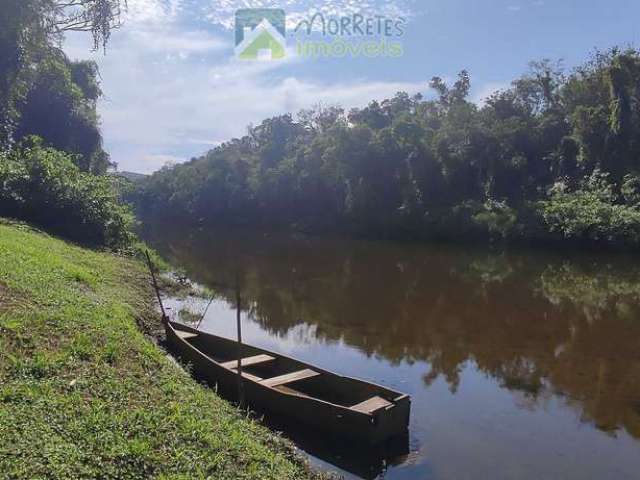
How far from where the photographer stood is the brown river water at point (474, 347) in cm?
755

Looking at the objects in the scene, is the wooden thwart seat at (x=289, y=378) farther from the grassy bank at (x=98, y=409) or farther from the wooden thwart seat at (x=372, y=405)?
the wooden thwart seat at (x=372, y=405)

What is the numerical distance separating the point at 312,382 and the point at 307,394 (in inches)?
7.8

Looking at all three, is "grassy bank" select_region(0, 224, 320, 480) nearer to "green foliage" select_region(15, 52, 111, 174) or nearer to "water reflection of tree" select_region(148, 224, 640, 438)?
"water reflection of tree" select_region(148, 224, 640, 438)

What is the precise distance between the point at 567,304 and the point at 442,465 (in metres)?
11.8

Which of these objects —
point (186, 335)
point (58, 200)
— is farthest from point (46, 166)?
point (186, 335)

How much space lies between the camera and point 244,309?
1709cm

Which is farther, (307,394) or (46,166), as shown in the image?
(46,166)

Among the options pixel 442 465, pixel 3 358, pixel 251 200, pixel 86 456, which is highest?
pixel 251 200

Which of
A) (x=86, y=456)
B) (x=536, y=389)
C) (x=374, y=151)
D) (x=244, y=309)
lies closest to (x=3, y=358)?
(x=86, y=456)

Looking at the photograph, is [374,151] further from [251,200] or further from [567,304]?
[567,304]

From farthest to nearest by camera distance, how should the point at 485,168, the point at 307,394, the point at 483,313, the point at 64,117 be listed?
the point at 485,168, the point at 64,117, the point at 483,313, the point at 307,394

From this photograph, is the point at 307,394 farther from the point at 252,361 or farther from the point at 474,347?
the point at 474,347

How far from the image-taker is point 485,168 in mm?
39844

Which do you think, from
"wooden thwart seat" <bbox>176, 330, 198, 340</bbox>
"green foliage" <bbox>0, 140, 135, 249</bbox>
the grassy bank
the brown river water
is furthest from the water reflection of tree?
the grassy bank
